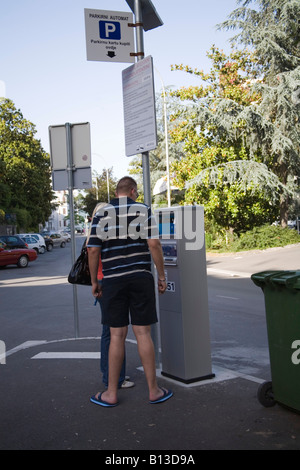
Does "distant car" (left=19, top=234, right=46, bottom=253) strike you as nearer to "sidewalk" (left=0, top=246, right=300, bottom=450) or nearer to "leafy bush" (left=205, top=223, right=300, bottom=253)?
"leafy bush" (left=205, top=223, right=300, bottom=253)

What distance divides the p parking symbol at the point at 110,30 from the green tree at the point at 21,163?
41409mm

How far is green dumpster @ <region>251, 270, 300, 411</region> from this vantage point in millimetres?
3723

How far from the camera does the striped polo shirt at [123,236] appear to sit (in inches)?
167

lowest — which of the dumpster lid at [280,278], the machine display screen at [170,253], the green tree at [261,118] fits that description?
the dumpster lid at [280,278]

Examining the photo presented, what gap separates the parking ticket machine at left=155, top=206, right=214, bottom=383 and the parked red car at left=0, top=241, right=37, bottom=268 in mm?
20306

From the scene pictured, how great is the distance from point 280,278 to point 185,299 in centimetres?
112

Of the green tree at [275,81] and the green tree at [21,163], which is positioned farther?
the green tree at [21,163]

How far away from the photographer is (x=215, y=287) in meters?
13.4

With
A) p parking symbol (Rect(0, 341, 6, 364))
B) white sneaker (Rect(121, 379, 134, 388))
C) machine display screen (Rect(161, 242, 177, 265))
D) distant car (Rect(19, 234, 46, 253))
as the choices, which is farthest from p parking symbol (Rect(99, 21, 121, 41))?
distant car (Rect(19, 234, 46, 253))

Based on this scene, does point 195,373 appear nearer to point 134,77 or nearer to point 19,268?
point 134,77

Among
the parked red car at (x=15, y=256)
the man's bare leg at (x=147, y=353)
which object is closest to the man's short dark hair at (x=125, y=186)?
the man's bare leg at (x=147, y=353)

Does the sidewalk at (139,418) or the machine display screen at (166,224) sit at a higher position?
the machine display screen at (166,224)

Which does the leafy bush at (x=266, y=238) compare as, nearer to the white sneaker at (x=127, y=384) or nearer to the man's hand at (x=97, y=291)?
the white sneaker at (x=127, y=384)
